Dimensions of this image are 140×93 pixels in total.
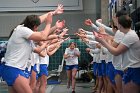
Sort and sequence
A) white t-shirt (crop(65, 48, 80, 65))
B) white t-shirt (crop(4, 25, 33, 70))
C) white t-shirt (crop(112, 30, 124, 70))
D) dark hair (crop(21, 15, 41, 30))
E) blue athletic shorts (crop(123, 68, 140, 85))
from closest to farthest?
blue athletic shorts (crop(123, 68, 140, 85)) → white t-shirt (crop(4, 25, 33, 70)) → dark hair (crop(21, 15, 41, 30)) → white t-shirt (crop(112, 30, 124, 70)) → white t-shirt (crop(65, 48, 80, 65))

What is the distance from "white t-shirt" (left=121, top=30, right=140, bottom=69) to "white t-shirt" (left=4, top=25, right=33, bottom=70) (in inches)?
54.6

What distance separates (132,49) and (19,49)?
63.5 inches

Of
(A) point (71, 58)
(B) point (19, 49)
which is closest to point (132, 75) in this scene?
(B) point (19, 49)

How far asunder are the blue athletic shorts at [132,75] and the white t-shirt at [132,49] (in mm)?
60

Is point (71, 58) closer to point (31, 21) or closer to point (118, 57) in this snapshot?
point (118, 57)

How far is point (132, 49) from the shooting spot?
17.3 ft

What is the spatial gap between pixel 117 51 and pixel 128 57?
23cm

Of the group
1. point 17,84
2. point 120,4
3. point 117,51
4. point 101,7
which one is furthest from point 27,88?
point 101,7

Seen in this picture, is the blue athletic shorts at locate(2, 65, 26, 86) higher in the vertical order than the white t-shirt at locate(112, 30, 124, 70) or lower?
lower

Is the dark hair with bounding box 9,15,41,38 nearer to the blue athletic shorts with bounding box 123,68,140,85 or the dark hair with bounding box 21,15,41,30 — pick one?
the dark hair with bounding box 21,15,41,30

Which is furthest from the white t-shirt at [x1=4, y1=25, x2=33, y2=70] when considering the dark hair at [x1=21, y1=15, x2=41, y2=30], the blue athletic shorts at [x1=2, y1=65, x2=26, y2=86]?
the dark hair at [x1=21, y1=15, x2=41, y2=30]

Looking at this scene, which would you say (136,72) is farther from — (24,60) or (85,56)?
(85,56)

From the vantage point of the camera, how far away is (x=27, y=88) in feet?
17.8

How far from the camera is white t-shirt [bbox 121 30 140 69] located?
521 cm
